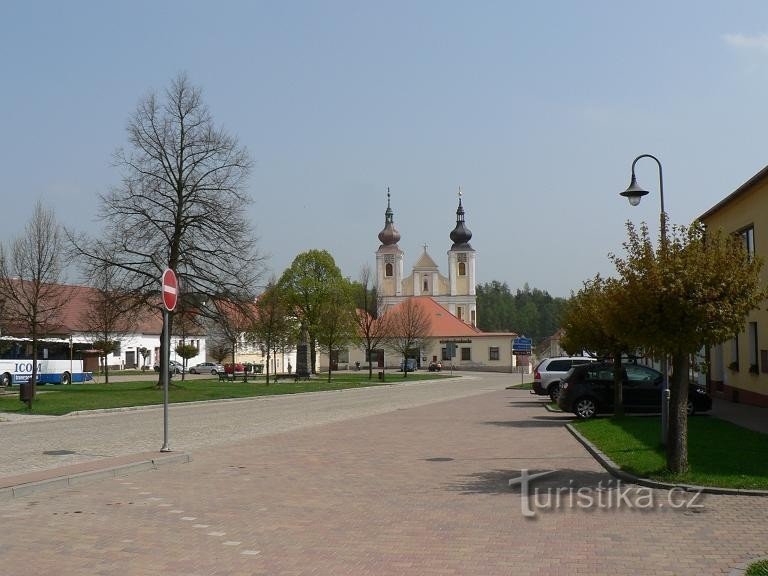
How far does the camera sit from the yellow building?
2527 cm

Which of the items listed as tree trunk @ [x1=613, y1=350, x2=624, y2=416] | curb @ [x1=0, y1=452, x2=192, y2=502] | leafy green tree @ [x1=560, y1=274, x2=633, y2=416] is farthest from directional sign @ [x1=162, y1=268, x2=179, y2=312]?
tree trunk @ [x1=613, y1=350, x2=624, y2=416]

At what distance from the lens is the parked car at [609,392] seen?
2314cm

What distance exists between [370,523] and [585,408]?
50.8 feet

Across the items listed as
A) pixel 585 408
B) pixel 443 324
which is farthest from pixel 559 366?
pixel 443 324

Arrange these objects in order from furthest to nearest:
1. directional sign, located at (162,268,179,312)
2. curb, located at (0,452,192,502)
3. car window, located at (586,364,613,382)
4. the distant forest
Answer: the distant forest, car window, located at (586,364,613,382), directional sign, located at (162,268,179,312), curb, located at (0,452,192,502)

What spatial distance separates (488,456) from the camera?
14812 millimetres

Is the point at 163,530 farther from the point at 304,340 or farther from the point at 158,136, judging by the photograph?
the point at 304,340

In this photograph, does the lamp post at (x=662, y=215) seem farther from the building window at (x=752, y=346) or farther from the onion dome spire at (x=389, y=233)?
the onion dome spire at (x=389, y=233)

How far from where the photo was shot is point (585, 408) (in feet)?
76.1

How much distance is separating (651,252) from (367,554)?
254 inches

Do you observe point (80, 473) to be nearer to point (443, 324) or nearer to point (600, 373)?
point (600, 373)

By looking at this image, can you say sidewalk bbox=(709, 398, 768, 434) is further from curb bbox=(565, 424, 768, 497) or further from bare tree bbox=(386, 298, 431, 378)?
bare tree bbox=(386, 298, 431, 378)

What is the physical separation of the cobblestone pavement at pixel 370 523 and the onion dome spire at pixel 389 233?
345ft

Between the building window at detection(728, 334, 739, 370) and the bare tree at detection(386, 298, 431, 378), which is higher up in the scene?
the bare tree at detection(386, 298, 431, 378)
